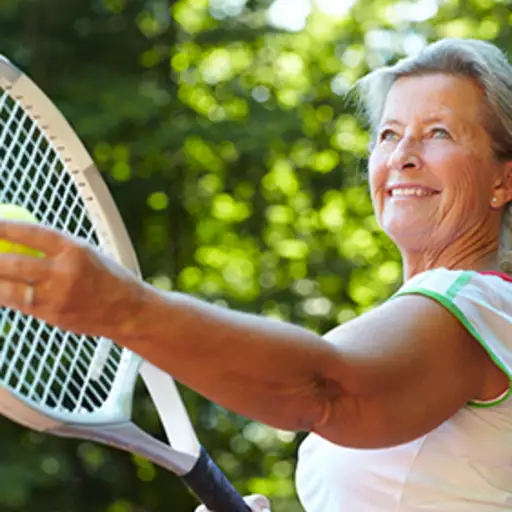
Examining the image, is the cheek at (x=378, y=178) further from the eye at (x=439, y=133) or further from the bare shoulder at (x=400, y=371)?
the bare shoulder at (x=400, y=371)

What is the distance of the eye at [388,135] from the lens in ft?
5.13

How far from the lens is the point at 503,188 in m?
1.55

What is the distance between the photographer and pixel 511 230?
61.4 inches

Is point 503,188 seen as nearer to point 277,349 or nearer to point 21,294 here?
point 277,349

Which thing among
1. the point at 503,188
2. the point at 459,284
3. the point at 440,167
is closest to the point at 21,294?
the point at 459,284

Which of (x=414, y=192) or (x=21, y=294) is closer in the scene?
(x=21, y=294)

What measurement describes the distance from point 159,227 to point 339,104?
134 cm

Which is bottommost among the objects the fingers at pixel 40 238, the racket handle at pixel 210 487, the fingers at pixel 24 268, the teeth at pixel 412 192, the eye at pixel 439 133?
the racket handle at pixel 210 487

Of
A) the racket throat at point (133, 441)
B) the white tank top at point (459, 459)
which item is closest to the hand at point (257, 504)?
the racket throat at point (133, 441)

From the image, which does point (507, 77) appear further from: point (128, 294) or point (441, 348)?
point (128, 294)

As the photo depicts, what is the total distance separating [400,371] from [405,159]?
500 mm

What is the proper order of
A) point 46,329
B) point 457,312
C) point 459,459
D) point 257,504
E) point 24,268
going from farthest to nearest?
point 46,329, point 257,504, point 459,459, point 457,312, point 24,268

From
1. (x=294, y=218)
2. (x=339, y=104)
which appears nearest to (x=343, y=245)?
(x=294, y=218)

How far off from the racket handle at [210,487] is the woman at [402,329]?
24 centimetres
